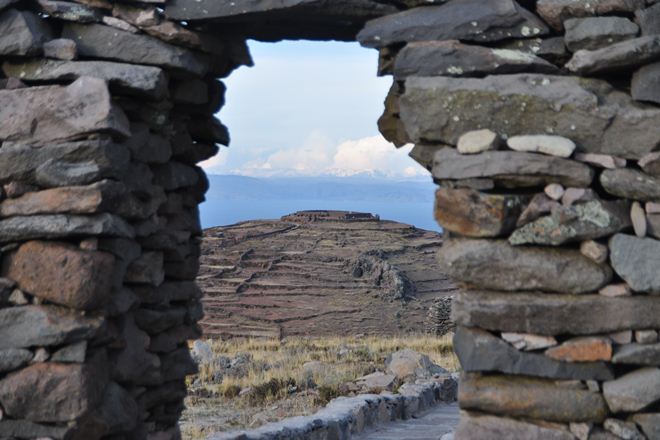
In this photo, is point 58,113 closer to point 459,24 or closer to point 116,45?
point 116,45

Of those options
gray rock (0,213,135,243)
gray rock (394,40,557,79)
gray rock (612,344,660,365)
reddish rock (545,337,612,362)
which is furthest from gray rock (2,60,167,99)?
gray rock (612,344,660,365)

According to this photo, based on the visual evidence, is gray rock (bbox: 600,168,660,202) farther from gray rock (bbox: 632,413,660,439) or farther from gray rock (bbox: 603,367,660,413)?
gray rock (bbox: 632,413,660,439)

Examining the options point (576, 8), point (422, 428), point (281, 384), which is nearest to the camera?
point (576, 8)

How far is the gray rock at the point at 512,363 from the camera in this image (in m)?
4.74

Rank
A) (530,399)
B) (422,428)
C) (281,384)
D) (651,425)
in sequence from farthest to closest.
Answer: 1. (281,384)
2. (422,428)
3. (530,399)
4. (651,425)

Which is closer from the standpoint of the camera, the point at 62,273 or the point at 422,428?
the point at 62,273

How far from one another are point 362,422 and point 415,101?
185 inches

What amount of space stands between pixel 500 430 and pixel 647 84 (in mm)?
1977

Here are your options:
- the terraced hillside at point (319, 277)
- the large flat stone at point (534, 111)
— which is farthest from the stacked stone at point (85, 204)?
the terraced hillside at point (319, 277)

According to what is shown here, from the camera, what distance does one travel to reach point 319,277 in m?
25.4

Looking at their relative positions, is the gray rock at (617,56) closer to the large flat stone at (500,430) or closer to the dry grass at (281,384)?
the large flat stone at (500,430)

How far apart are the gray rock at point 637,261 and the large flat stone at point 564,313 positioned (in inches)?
3.4

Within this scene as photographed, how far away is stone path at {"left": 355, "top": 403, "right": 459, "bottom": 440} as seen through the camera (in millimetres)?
8734

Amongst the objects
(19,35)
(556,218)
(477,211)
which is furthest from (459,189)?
(19,35)
